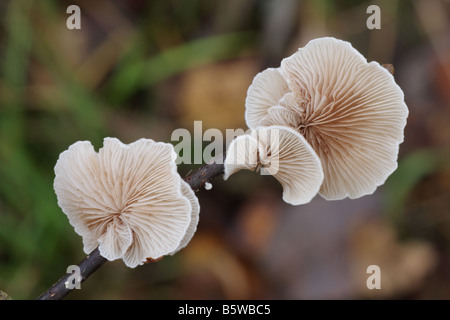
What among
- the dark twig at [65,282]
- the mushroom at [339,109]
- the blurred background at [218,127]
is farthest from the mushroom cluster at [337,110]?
the blurred background at [218,127]

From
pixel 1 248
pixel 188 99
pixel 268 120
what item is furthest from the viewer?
pixel 188 99

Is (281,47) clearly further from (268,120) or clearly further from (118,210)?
(118,210)

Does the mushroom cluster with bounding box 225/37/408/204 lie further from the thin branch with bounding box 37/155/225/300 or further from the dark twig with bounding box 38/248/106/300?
the dark twig with bounding box 38/248/106/300

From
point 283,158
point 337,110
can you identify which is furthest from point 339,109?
point 283,158

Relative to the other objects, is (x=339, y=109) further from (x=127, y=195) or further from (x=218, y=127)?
(x=218, y=127)

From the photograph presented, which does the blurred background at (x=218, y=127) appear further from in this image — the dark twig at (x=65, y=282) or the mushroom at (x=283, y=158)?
the dark twig at (x=65, y=282)

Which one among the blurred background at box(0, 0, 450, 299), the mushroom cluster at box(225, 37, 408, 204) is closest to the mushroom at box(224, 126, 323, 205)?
the mushroom cluster at box(225, 37, 408, 204)

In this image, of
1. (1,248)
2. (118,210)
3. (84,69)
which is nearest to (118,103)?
(84,69)
